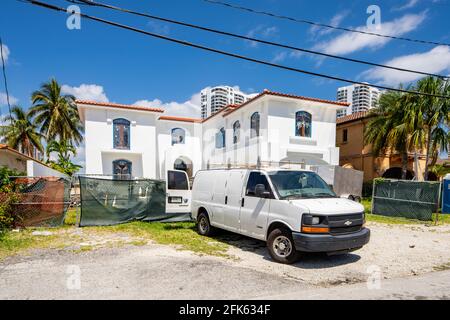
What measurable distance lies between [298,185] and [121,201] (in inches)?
266

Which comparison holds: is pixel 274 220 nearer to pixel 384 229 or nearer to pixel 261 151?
pixel 384 229

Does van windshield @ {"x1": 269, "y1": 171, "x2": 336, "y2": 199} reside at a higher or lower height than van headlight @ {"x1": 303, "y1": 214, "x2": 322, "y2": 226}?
higher

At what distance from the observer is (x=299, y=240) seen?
5.51m

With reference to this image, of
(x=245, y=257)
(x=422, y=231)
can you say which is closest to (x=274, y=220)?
(x=245, y=257)

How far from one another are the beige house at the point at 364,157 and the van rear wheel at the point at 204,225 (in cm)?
1891

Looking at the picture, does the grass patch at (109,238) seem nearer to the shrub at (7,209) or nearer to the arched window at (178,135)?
the shrub at (7,209)

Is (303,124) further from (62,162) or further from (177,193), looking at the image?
(62,162)

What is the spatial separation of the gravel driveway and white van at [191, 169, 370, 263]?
1.75 feet

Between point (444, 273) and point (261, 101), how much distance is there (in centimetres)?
1457

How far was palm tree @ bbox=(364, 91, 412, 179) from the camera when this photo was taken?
62.6 ft

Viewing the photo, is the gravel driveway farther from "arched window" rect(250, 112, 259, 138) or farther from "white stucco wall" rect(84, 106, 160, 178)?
"white stucco wall" rect(84, 106, 160, 178)

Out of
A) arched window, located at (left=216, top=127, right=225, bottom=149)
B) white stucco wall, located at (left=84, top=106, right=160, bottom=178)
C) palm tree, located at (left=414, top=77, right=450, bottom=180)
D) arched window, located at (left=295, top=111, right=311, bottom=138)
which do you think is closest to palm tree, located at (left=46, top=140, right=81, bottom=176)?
white stucco wall, located at (left=84, top=106, right=160, bottom=178)
